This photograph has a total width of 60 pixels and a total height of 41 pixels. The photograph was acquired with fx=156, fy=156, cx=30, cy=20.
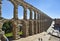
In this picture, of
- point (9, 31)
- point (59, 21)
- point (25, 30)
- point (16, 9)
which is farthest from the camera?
point (59, 21)

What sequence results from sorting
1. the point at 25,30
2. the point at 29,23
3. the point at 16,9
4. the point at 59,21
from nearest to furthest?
the point at 16,9
the point at 25,30
the point at 29,23
the point at 59,21

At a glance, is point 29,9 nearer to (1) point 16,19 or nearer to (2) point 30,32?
(2) point 30,32

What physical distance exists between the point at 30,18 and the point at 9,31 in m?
7.74

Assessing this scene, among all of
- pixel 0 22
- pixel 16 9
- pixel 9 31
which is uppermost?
pixel 16 9

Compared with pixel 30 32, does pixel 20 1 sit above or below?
above

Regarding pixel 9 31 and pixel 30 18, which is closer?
pixel 30 18

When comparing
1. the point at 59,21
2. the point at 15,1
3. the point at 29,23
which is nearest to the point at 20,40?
the point at 15,1

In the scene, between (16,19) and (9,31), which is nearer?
(16,19)

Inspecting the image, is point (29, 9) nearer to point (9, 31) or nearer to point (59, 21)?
point (9, 31)

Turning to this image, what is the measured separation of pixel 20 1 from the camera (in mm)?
25359

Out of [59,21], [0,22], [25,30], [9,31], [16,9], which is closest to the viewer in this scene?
[0,22]

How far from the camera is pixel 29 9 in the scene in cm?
3089

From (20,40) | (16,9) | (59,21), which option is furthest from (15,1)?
(59,21)

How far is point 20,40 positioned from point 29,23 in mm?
8129
